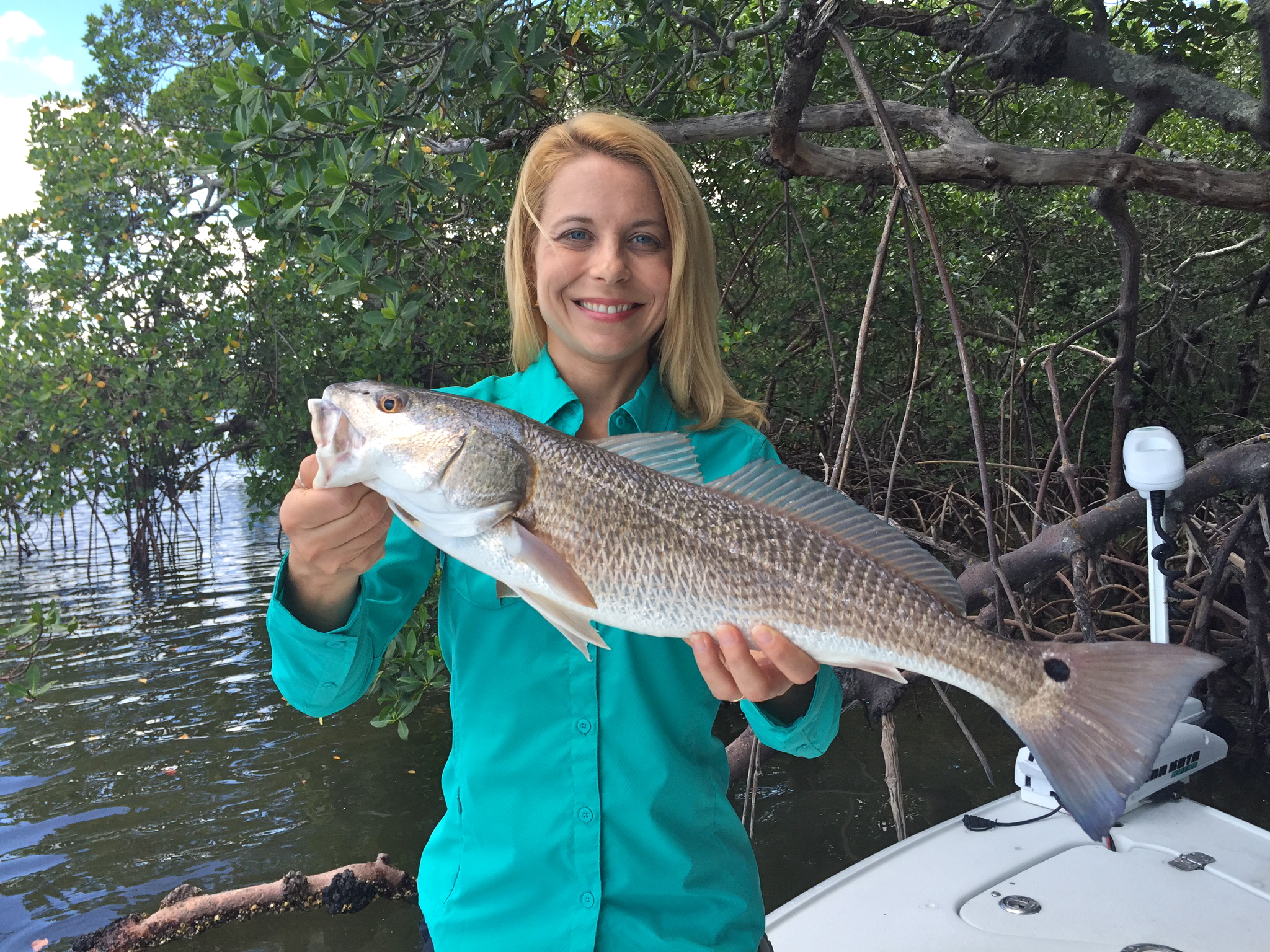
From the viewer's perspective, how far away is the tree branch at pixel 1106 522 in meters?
3.87

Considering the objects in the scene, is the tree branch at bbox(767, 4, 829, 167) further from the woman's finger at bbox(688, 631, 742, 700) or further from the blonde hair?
the woman's finger at bbox(688, 631, 742, 700)

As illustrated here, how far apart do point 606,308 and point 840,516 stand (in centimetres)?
72

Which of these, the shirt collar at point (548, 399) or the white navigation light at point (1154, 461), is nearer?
the shirt collar at point (548, 399)

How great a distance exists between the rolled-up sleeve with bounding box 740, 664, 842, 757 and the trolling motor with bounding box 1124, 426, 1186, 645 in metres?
1.71

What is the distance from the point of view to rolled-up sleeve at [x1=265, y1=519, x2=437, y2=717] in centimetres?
172

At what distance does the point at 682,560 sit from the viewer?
176 cm

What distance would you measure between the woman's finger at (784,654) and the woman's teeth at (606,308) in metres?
0.79

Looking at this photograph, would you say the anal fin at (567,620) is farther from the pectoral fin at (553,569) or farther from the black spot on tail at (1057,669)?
the black spot on tail at (1057,669)

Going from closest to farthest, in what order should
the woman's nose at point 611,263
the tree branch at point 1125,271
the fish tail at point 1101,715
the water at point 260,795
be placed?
the fish tail at point 1101,715 < the woman's nose at point 611,263 < the tree branch at point 1125,271 < the water at point 260,795

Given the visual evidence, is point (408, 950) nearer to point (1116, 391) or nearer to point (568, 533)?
point (568, 533)

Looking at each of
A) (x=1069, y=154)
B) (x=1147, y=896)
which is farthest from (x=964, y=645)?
(x=1069, y=154)

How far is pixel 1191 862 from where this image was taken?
2.85m

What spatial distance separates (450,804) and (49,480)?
9.38 metres

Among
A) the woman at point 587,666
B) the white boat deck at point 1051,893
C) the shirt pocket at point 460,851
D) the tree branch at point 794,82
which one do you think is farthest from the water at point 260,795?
the tree branch at point 794,82
